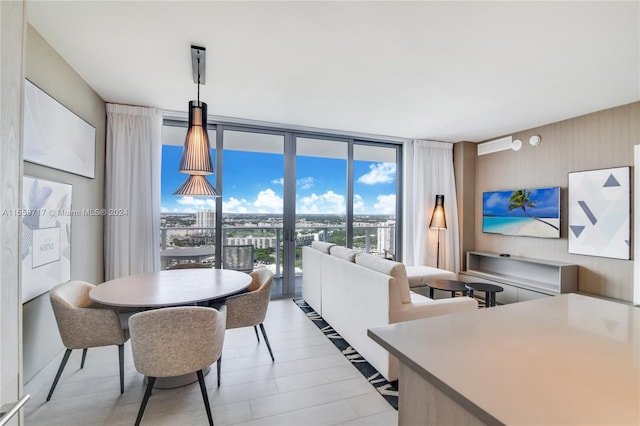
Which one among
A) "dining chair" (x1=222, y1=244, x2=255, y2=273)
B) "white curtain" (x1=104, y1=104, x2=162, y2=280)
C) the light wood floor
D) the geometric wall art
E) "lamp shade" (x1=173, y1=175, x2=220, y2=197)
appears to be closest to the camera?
the light wood floor

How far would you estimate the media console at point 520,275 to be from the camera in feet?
12.0

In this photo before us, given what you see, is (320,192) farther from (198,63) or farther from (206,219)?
(198,63)

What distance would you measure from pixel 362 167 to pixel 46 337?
442 centimetres

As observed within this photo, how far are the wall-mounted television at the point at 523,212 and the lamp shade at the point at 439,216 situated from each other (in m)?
0.74

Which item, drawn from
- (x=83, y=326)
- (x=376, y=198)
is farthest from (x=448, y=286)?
(x=83, y=326)

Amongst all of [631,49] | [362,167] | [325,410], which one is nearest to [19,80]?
[325,410]

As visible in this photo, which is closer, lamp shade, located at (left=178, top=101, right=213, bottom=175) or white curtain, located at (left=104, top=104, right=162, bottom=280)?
lamp shade, located at (left=178, top=101, right=213, bottom=175)

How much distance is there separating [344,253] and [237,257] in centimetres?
178

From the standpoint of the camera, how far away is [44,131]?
2.17 meters

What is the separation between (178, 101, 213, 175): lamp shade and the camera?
90.0 inches

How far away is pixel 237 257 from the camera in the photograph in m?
4.11

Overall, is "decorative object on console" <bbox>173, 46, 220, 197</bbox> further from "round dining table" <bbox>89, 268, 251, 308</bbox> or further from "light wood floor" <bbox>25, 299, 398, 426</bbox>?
"light wood floor" <bbox>25, 299, 398, 426</bbox>

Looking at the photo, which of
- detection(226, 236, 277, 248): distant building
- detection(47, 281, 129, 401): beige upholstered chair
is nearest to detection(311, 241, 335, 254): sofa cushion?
detection(226, 236, 277, 248): distant building

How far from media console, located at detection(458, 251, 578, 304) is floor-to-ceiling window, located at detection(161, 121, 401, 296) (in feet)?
4.43
